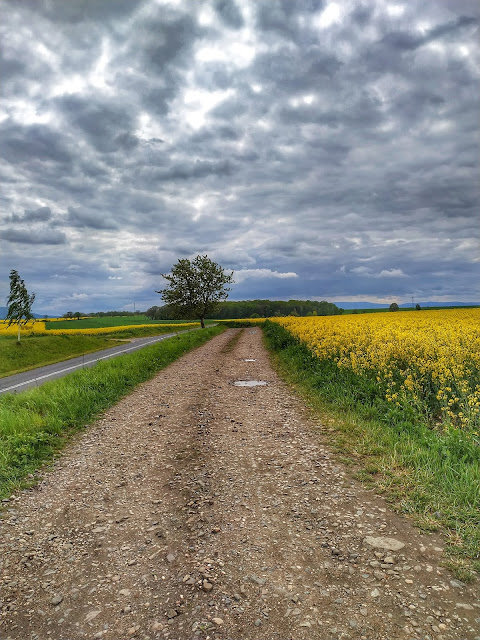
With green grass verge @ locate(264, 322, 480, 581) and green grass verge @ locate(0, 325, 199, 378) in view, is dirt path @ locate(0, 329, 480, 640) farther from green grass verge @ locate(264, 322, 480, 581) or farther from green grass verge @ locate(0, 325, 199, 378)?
green grass verge @ locate(0, 325, 199, 378)

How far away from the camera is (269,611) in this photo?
3.40 metres

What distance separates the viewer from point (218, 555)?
4.20 m

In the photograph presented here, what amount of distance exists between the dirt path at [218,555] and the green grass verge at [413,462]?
29 centimetres

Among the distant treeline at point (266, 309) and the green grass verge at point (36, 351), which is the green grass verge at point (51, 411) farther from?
the distant treeline at point (266, 309)

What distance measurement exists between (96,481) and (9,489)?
1328mm

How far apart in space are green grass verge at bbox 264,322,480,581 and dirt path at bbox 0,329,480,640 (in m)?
0.29

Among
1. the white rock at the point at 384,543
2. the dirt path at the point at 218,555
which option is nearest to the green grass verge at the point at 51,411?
the dirt path at the point at 218,555

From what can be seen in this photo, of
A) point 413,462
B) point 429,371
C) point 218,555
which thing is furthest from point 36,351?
point 413,462

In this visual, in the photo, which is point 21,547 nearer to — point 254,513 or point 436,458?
point 254,513

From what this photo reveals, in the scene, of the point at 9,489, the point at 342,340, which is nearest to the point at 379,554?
the point at 9,489

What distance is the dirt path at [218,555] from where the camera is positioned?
3307 millimetres

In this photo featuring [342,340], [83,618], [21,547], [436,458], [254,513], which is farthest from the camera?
[342,340]

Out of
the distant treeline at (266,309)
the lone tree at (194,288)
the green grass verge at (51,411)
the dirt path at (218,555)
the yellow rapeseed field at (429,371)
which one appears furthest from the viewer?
the distant treeline at (266,309)

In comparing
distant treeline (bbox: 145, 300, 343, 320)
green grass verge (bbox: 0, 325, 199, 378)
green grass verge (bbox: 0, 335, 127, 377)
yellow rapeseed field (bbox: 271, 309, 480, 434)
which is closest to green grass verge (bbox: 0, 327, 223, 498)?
yellow rapeseed field (bbox: 271, 309, 480, 434)
